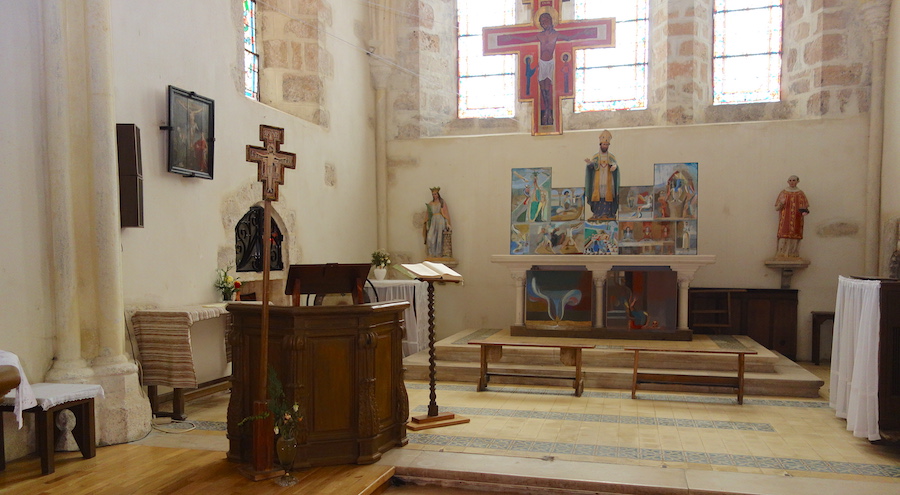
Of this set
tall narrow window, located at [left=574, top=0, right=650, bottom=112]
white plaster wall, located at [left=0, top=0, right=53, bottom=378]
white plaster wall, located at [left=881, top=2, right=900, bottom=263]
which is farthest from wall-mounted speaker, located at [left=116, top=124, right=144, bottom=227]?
white plaster wall, located at [left=881, top=2, right=900, bottom=263]

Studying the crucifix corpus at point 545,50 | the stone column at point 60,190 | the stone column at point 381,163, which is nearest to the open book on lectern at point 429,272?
the stone column at point 60,190

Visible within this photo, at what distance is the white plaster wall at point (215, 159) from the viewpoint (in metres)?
6.07

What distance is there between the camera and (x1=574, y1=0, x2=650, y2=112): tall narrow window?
1121cm

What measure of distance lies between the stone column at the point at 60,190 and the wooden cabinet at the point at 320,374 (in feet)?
4.67

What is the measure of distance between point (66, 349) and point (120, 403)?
56 centimetres

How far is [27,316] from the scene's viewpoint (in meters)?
4.97

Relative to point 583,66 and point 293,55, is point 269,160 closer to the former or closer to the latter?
point 293,55

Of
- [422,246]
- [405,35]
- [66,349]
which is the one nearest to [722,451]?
[66,349]

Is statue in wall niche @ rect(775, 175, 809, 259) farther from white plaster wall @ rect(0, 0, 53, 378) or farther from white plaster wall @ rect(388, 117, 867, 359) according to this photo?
white plaster wall @ rect(0, 0, 53, 378)

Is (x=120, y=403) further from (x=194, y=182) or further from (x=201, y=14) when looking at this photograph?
(x=201, y=14)

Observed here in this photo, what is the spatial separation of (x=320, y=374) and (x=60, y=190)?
96.4 inches

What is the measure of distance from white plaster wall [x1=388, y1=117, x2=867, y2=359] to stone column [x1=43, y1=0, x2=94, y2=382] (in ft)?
21.6

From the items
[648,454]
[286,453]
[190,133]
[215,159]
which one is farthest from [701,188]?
[286,453]

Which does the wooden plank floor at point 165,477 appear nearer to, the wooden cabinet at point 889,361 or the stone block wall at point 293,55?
the wooden cabinet at point 889,361
